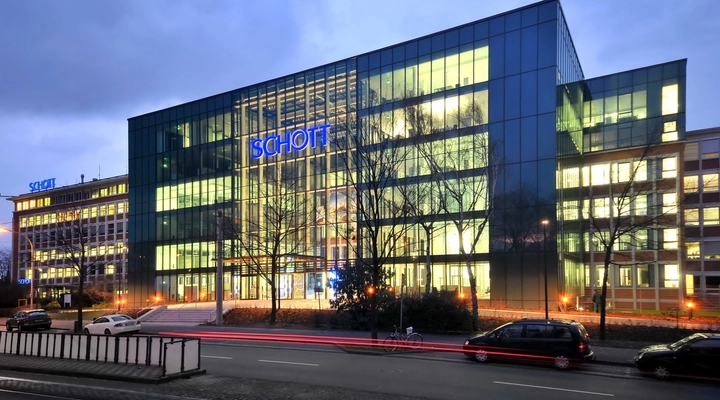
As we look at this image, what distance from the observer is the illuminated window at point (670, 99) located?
45656mm

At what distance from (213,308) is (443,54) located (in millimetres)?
28037

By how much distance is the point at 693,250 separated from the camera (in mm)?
51938

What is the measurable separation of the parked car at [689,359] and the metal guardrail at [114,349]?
1298 centimetres

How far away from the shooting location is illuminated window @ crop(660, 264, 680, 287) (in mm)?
46969

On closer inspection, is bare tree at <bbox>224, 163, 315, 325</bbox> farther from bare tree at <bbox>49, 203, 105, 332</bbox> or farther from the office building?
the office building

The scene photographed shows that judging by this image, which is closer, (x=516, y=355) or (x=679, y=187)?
(x=516, y=355)

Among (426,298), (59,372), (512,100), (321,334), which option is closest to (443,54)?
(512,100)

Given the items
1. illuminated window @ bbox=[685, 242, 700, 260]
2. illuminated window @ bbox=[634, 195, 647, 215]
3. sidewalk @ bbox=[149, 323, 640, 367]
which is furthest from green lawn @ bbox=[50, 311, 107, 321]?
illuminated window @ bbox=[685, 242, 700, 260]

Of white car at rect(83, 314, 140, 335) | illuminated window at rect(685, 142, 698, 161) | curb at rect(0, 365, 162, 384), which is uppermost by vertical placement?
illuminated window at rect(685, 142, 698, 161)

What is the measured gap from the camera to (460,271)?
4466 cm

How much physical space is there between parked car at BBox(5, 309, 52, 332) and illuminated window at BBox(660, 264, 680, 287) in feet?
159

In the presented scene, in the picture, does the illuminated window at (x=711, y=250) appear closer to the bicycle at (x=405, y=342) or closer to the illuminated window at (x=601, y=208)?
the illuminated window at (x=601, y=208)

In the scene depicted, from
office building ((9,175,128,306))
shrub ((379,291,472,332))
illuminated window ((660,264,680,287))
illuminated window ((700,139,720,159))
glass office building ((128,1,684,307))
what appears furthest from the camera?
office building ((9,175,128,306))

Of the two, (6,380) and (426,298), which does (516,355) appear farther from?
(6,380)
